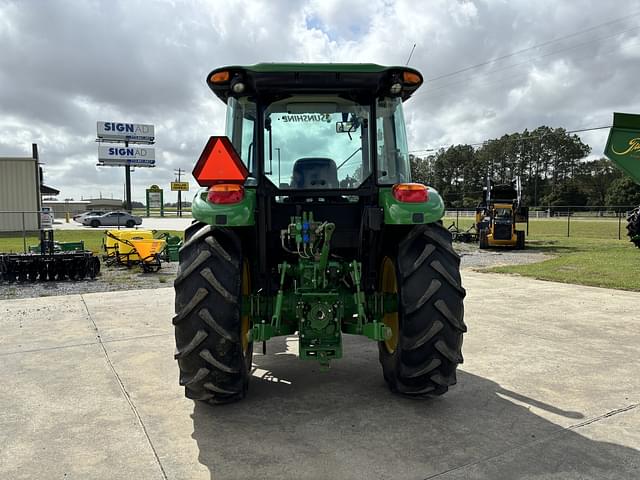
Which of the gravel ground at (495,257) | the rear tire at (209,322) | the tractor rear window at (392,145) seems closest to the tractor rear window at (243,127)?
the rear tire at (209,322)

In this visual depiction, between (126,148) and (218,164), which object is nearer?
(218,164)

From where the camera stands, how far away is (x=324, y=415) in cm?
371

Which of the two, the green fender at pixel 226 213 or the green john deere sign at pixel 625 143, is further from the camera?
the green john deere sign at pixel 625 143

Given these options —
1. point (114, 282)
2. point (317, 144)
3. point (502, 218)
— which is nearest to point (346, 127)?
point (317, 144)

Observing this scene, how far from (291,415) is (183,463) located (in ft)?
3.03

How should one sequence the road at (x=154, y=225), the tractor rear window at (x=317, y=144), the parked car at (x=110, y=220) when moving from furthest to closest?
the parked car at (x=110, y=220)
the road at (x=154, y=225)
the tractor rear window at (x=317, y=144)

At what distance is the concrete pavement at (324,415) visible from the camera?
2992 mm

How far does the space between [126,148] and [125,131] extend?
1895 millimetres

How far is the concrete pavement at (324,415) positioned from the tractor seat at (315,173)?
67.9 inches

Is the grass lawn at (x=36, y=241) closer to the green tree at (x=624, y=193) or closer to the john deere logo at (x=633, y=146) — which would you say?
the john deere logo at (x=633, y=146)

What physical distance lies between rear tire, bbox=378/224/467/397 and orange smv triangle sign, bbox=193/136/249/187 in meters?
1.38

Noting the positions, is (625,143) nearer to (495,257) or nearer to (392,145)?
(495,257)

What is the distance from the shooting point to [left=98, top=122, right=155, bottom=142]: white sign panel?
176 feet

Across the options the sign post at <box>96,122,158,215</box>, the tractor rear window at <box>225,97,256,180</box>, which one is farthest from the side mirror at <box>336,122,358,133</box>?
the sign post at <box>96,122,158,215</box>
